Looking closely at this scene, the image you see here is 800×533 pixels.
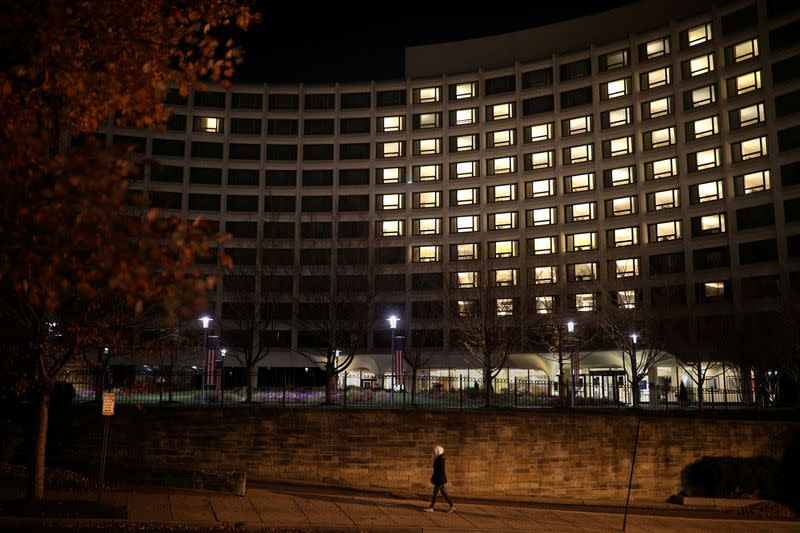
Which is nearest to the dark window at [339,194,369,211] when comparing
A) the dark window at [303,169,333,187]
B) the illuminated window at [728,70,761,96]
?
the dark window at [303,169,333,187]

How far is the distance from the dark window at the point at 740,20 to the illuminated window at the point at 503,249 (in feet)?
84.0

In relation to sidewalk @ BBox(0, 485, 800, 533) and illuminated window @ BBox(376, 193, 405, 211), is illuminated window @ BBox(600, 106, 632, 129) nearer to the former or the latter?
illuminated window @ BBox(376, 193, 405, 211)

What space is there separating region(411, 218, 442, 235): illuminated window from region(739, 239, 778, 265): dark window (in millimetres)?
28193

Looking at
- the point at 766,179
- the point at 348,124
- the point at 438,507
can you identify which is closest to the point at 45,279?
the point at 438,507

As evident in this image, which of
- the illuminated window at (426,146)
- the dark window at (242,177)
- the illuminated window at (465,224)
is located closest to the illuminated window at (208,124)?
the dark window at (242,177)

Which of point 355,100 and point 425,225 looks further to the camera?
point 355,100

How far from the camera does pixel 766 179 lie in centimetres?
5756

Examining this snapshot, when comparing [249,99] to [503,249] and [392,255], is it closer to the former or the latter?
[392,255]

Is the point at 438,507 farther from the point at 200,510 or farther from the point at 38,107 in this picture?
the point at 38,107

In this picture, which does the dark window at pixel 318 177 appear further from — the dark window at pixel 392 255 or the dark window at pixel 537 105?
the dark window at pixel 537 105

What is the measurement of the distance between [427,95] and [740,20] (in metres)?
29.9

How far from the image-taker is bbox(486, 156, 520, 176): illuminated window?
236ft

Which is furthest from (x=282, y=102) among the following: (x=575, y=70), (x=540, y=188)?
(x=575, y=70)

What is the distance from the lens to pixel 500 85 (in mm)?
73750
